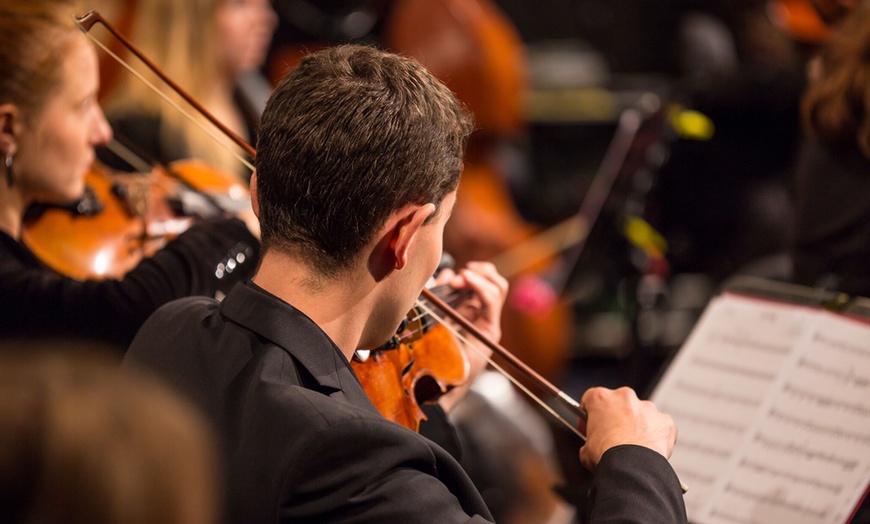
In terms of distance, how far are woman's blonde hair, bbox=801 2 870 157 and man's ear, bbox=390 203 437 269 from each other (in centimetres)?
151

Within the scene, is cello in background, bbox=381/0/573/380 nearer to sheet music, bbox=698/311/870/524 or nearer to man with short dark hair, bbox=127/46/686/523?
sheet music, bbox=698/311/870/524

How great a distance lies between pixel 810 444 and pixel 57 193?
1.42m

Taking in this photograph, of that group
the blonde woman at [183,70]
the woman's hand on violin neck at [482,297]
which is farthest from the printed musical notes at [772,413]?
the blonde woman at [183,70]

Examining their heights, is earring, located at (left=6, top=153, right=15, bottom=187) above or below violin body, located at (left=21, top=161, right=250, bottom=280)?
above

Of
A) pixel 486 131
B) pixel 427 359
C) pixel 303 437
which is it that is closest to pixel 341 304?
pixel 303 437

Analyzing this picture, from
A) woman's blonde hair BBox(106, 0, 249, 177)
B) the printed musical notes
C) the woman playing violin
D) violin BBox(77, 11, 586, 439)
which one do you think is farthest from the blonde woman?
the printed musical notes

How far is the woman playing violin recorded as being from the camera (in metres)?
1.75


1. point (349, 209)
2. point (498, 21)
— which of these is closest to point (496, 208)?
point (498, 21)

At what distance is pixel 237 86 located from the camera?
3.47 metres

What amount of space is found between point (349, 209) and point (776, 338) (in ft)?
3.24

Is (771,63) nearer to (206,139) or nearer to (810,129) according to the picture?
(810,129)

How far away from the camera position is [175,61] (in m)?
3.03

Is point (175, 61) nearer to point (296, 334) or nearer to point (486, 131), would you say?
point (486, 131)

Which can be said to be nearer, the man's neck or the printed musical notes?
the man's neck
